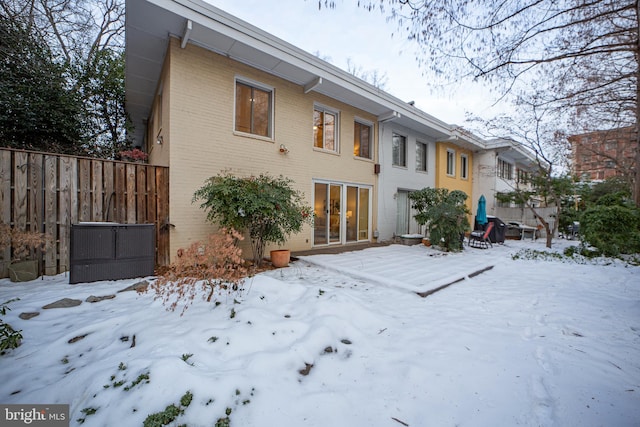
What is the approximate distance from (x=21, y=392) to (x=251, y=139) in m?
5.58

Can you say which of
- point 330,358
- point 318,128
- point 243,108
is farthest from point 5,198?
point 318,128

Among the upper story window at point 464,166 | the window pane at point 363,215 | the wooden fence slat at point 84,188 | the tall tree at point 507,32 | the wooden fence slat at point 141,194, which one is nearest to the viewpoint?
the tall tree at point 507,32

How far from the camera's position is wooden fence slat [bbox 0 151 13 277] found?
13.2 feet

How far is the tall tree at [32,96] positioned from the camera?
22.7ft

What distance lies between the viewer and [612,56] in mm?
5270

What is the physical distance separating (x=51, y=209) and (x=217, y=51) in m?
4.49

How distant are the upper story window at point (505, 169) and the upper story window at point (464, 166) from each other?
2.79 meters

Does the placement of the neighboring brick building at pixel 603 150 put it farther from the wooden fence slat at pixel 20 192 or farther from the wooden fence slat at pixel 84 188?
the wooden fence slat at pixel 20 192

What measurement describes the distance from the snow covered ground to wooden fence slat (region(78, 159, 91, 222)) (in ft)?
4.37

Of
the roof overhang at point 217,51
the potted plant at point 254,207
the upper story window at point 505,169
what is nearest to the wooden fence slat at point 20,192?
the potted plant at point 254,207

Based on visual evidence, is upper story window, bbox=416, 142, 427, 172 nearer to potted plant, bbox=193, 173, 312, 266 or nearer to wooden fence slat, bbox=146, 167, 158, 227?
potted plant, bbox=193, 173, 312, 266

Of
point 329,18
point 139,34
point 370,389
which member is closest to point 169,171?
point 139,34

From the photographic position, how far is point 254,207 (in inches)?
188

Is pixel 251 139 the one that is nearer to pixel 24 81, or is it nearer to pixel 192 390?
pixel 192 390
